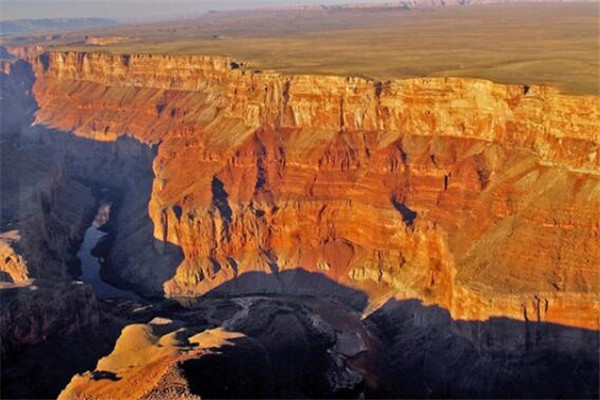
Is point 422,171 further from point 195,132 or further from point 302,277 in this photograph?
point 195,132

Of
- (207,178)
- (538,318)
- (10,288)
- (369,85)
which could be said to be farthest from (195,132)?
(538,318)

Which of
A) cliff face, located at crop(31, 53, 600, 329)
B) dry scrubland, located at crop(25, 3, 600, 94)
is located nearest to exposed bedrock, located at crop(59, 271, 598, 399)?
cliff face, located at crop(31, 53, 600, 329)

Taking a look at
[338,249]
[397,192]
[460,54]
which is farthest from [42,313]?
[460,54]

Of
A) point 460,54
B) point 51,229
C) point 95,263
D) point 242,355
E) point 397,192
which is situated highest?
point 460,54

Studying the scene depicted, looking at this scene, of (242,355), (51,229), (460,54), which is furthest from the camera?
(460,54)

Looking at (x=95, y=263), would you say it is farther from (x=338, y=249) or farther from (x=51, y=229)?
(x=338, y=249)

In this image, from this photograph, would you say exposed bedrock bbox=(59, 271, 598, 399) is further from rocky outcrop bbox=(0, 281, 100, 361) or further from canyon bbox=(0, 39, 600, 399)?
rocky outcrop bbox=(0, 281, 100, 361)
